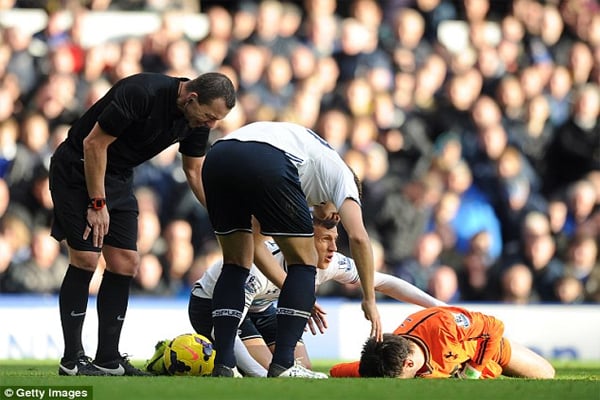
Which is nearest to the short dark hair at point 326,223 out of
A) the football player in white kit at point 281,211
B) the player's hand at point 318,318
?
the player's hand at point 318,318

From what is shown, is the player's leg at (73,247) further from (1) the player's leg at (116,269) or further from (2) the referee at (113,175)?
(1) the player's leg at (116,269)

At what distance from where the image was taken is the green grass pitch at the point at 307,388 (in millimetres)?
6371

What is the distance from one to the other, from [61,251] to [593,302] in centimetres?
573

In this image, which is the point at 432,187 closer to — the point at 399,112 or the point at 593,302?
the point at 399,112

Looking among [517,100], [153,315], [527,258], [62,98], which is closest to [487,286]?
[527,258]

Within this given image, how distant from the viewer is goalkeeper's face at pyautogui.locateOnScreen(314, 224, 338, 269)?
28.4ft

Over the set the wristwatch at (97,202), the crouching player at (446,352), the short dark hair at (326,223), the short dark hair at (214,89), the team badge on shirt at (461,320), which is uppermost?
the short dark hair at (214,89)

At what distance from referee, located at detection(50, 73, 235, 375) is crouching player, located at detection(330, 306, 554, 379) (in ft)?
5.07

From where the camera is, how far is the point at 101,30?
600 inches

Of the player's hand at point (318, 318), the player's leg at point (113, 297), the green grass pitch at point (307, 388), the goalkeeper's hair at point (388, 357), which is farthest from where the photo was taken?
the player's leg at point (113, 297)

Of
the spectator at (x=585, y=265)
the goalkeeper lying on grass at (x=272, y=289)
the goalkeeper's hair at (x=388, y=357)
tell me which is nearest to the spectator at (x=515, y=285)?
the spectator at (x=585, y=265)

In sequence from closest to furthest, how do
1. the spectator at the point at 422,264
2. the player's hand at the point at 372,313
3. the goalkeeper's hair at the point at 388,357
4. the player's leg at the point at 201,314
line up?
the player's hand at the point at 372,313, the goalkeeper's hair at the point at 388,357, the player's leg at the point at 201,314, the spectator at the point at 422,264

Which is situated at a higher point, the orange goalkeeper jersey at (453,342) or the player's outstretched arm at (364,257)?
the player's outstretched arm at (364,257)

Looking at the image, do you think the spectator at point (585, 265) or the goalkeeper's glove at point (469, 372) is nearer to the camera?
the goalkeeper's glove at point (469, 372)
